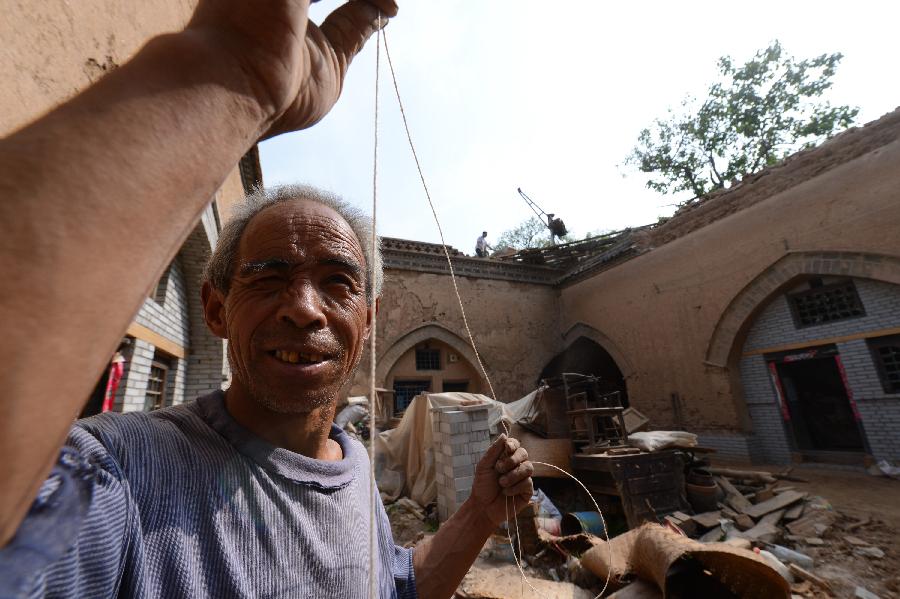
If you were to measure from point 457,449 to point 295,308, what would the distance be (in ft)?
16.1

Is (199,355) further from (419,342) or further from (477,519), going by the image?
(419,342)

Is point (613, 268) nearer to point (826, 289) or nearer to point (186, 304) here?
point (826, 289)

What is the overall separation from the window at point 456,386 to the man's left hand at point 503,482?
11.3 metres

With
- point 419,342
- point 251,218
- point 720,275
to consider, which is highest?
point 720,275

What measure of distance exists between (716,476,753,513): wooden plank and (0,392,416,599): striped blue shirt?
730 centimetres

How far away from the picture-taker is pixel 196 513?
2.75ft

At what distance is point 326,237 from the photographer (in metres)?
1.21

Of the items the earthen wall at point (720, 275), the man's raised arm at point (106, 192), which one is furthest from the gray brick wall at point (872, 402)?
the man's raised arm at point (106, 192)

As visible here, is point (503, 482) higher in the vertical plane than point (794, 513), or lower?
higher

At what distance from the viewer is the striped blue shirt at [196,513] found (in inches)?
23.2

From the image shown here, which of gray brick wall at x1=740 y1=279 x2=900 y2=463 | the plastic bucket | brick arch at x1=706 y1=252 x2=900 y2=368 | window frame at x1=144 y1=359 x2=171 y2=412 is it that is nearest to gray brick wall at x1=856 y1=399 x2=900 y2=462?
gray brick wall at x1=740 y1=279 x2=900 y2=463

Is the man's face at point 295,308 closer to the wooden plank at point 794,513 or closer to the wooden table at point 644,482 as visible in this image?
the wooden table at point 644,482

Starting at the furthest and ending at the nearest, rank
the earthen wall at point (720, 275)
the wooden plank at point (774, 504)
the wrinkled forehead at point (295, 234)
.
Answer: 1. the earthen wall at point (720, 275)
2. the wooden plank at point (774, 504)
3. the wrinkled forehead at point (295, 234)

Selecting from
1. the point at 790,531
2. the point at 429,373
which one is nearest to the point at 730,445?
the point at 790,531
